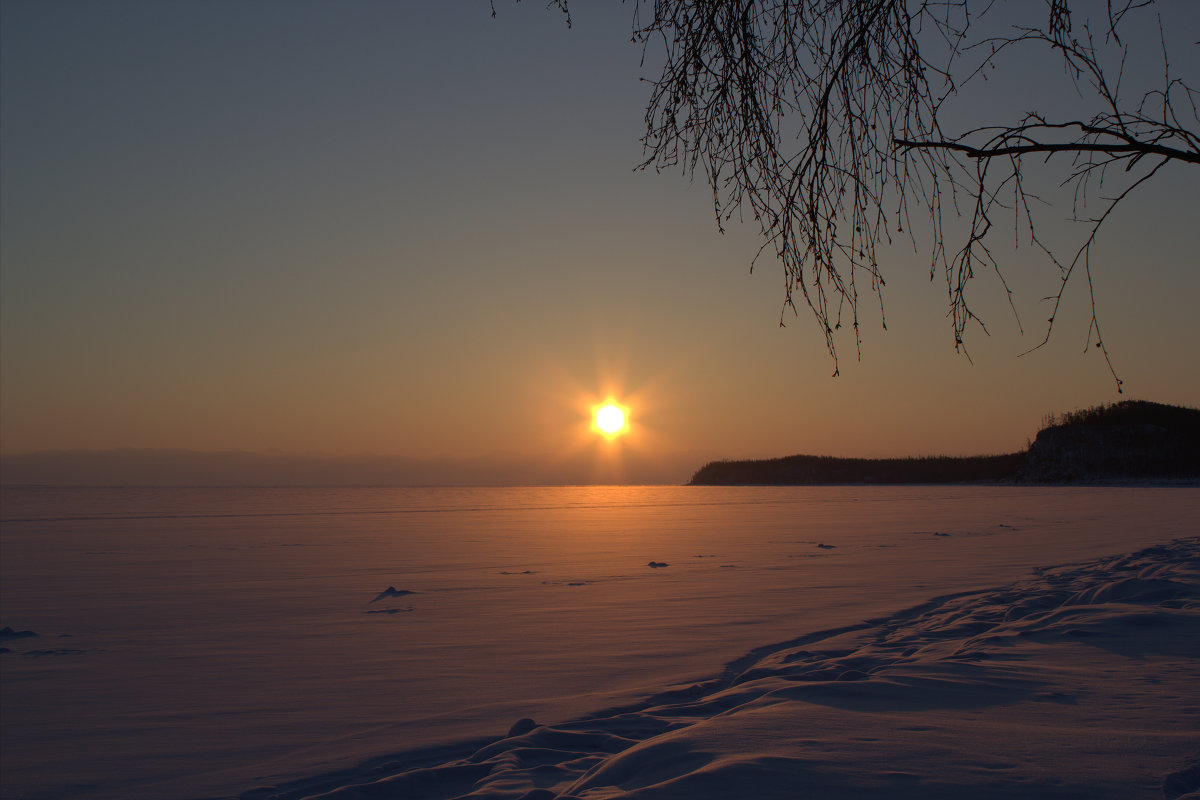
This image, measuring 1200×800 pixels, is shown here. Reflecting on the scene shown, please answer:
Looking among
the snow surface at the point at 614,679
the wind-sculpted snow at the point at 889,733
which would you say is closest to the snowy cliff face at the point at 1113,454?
the snow surface at the point at 614,679

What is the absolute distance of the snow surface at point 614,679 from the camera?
2.76 metres

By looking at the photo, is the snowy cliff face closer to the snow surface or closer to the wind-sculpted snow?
the snow surface

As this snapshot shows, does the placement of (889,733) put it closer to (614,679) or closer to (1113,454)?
(614,679)

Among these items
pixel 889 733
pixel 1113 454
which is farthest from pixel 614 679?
pixel 1113 454

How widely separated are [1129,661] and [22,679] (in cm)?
625

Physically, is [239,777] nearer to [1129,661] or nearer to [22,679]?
[22,679]

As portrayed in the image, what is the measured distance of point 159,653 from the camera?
215 inches

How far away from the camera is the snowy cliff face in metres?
58.3

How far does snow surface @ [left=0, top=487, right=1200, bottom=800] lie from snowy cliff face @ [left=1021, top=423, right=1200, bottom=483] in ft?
194

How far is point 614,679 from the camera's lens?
14.8 ft

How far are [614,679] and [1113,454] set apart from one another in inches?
2698

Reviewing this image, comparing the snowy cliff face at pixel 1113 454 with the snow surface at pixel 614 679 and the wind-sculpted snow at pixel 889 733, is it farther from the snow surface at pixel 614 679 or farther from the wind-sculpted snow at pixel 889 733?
the wind-sculpted snow at pixel 889 733

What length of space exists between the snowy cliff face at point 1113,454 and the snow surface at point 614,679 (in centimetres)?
5916

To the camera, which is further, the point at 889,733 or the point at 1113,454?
the point at 1113,454
